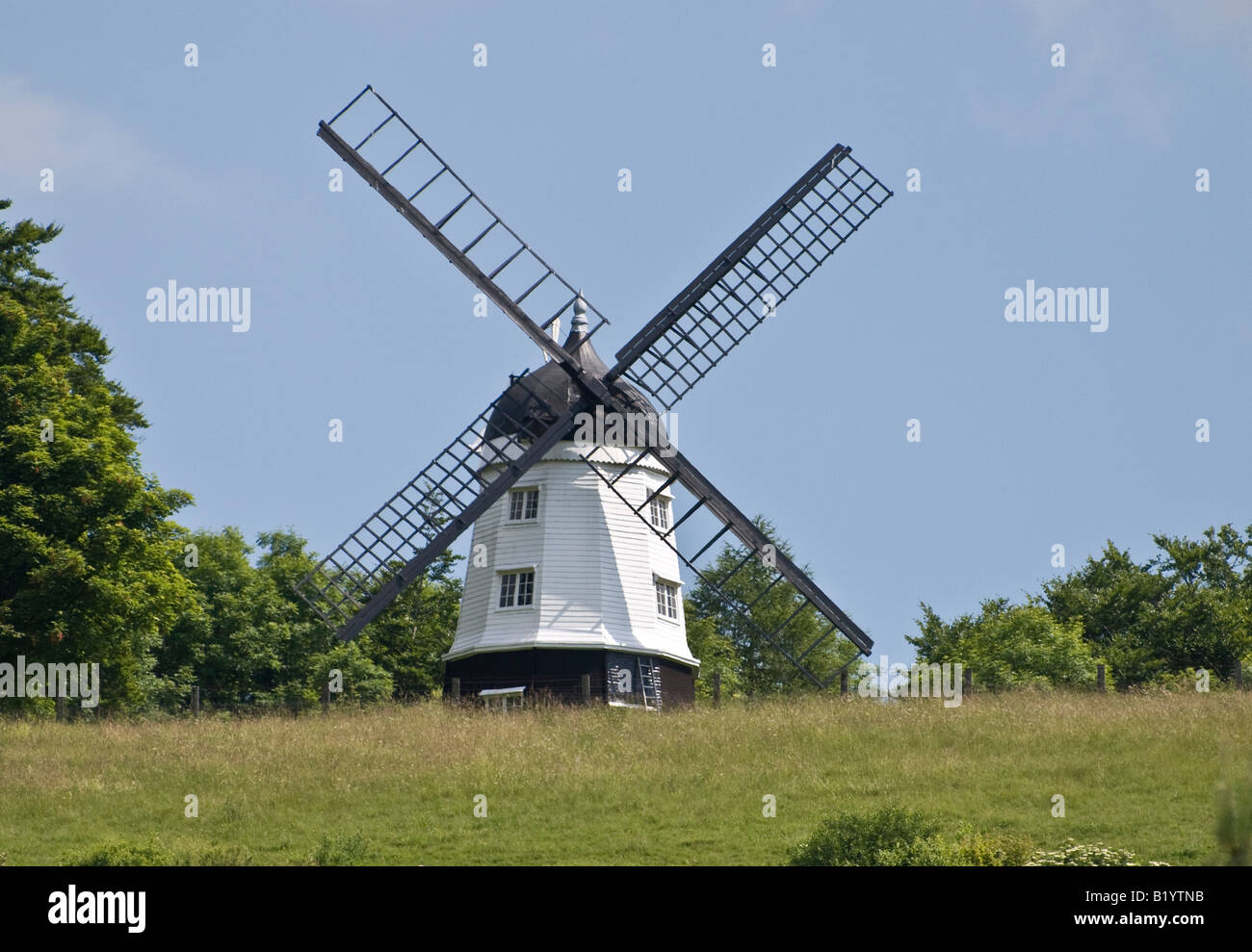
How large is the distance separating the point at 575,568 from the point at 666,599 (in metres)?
2.76

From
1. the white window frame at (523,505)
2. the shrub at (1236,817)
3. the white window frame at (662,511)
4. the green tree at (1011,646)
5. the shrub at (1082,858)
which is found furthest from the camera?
the green tree at (1011,646)

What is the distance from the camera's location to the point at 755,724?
95.8 ft

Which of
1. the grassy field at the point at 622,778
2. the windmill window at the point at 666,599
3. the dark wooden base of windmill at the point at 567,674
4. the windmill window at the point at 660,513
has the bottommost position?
the grassy field at the point at 622,778

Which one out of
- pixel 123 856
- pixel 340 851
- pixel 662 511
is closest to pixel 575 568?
pixel 662 511

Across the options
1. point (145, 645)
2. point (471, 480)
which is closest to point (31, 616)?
point (471, 480)

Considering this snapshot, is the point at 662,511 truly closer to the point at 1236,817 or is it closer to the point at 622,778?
the point at 622,778

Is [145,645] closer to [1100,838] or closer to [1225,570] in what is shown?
[1100,838]

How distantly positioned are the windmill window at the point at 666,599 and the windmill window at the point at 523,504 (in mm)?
3441

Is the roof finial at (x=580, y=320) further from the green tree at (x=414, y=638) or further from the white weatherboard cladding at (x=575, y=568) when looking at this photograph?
the green tree at (x=414, y=638)

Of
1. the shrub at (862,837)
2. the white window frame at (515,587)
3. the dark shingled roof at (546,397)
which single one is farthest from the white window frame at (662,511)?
the shrub at (862,837)

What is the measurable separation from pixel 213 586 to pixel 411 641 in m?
9.06

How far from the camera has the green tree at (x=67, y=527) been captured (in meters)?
36.2

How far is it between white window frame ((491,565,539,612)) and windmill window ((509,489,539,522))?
127cm

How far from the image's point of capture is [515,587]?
35.5 m
